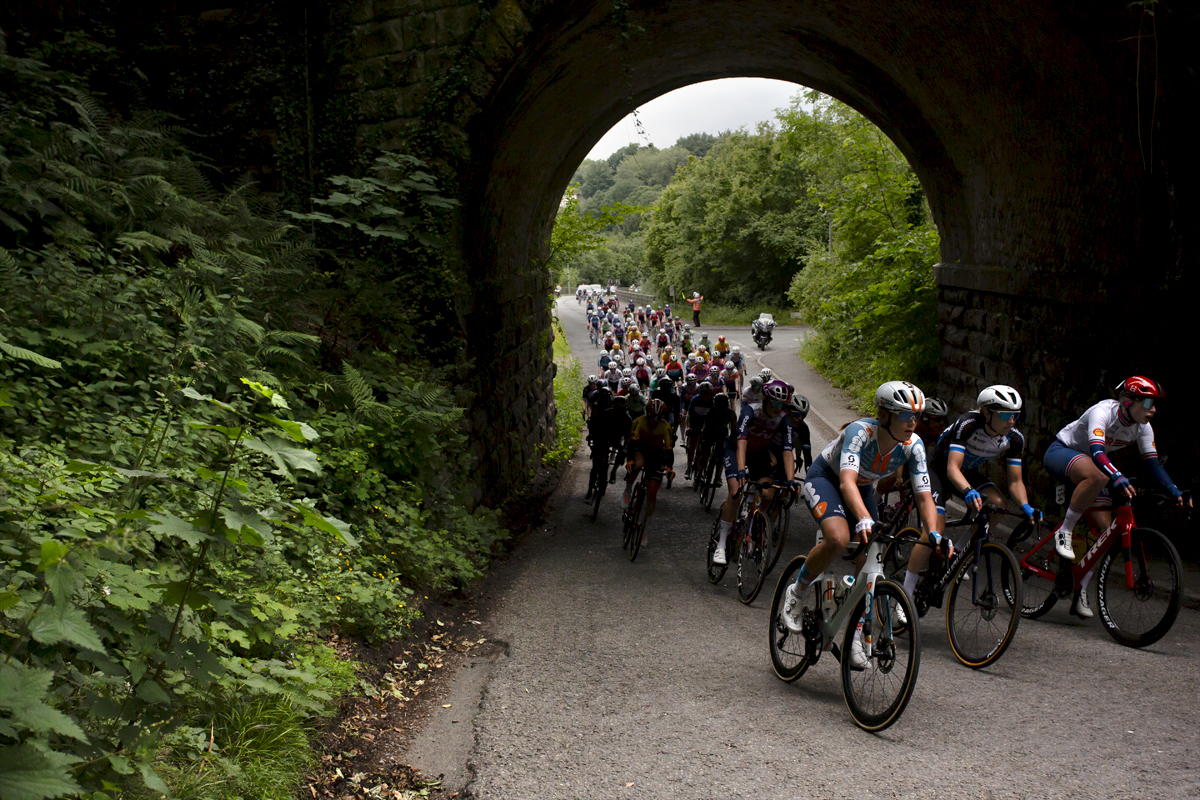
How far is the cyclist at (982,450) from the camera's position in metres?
6.12

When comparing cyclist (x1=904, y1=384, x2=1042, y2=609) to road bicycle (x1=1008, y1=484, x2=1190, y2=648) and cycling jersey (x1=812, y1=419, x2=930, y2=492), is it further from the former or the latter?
cycling jersey (x1=812, y1=419, x2=930, y2=492)

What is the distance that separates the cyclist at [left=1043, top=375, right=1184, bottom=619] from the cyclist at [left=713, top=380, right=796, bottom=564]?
7.42ft

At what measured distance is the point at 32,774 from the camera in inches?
89.6

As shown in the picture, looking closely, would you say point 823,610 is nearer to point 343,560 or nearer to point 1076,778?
point 1076,778

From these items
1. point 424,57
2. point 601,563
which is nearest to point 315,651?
point 601,563

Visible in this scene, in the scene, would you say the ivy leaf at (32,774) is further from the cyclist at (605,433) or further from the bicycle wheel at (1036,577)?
the cyclist at (605,433)

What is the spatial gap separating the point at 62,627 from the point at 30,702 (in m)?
0.27

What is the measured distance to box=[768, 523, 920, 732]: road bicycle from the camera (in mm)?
4488

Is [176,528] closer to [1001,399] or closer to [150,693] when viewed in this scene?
[150,693]

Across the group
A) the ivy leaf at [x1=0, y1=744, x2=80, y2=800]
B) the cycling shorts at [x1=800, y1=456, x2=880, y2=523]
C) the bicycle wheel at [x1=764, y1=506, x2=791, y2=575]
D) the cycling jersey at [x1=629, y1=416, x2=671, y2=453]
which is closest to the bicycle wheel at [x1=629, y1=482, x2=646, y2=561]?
the cycling jersey at [x1=629, y1=416, x2=671, y2=453]

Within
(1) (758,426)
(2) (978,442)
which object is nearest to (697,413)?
(1) (758,426)

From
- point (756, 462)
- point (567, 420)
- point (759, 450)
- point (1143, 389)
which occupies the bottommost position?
point (567, 420)

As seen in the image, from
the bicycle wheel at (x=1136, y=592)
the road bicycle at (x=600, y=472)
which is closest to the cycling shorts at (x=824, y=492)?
the bicycle wheel at (x=1136, y=592)

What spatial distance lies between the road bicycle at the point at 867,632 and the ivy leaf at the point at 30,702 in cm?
366
